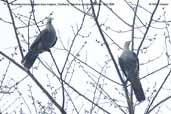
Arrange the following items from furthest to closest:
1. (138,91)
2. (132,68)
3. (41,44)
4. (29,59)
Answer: (41,44) < (132,68) < (29,59) < (138,91)

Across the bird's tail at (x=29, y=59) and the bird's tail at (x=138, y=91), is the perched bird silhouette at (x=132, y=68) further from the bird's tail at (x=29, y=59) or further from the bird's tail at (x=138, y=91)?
the bird's tail at (x=29, y=59)

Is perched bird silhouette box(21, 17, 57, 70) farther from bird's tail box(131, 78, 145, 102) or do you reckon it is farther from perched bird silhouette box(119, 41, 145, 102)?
bird's tail box(131, 78, 145, 102)

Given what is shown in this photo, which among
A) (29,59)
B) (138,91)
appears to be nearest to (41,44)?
(29,59)

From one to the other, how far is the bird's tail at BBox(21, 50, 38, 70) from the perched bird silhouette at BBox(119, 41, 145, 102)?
116cm

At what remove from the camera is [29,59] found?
6703 millimetres

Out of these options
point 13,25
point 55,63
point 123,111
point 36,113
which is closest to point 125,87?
point 123,111

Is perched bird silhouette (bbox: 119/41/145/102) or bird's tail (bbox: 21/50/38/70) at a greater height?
bird's tail (bbox: 21/50/38/70)

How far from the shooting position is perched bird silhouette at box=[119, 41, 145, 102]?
6.54 metres

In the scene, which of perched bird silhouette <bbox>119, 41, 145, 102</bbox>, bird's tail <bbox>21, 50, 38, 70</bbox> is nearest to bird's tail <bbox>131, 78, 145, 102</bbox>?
perched bird silhouette <bbox>119, 41, 145, 102</bbox>

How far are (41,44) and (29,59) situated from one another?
612 mm

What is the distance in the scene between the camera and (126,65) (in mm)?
7211

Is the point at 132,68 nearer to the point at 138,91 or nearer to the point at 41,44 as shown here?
the point at 138,91

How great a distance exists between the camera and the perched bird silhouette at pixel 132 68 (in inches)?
257

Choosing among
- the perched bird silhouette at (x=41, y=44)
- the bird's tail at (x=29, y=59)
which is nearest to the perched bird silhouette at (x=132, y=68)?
the perched bird silhouette at (x=41, y=44)
